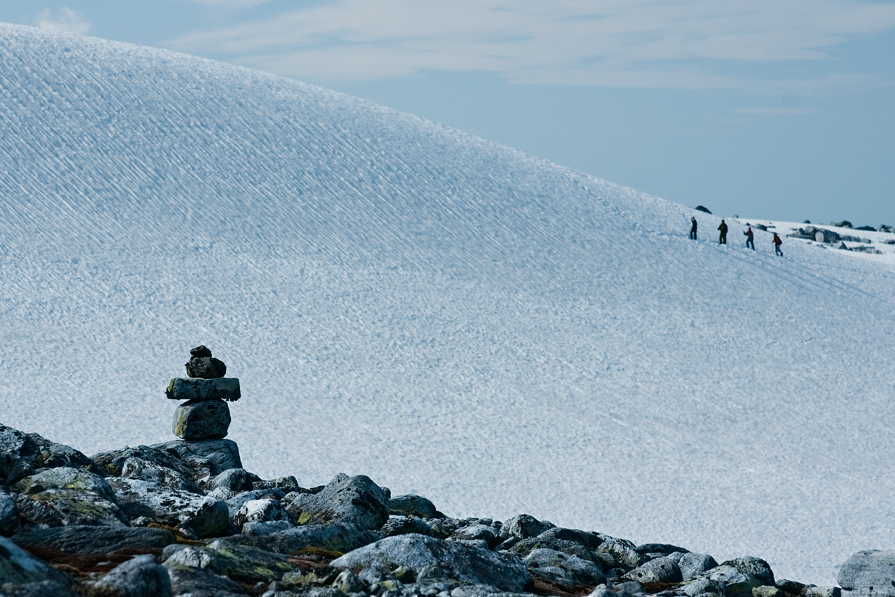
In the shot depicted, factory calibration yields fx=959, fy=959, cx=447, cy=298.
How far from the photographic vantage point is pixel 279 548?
25.2ft

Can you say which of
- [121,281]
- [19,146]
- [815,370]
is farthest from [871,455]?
[19,146]

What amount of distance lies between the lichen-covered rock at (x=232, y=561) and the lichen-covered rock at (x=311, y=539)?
680 millimetres

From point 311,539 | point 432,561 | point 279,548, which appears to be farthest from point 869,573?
point 279,548

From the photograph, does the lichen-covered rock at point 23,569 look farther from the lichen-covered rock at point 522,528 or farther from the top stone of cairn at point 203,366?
the top stone of cairn at point 203,366

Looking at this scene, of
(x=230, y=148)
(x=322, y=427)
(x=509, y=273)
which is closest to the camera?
(x=322, y=427)

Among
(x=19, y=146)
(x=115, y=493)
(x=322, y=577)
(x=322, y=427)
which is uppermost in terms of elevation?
(x=19, y=146)

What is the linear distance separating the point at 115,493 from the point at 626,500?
33.7 ft

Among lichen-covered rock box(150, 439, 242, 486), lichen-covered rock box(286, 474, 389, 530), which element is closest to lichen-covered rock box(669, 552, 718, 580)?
lichen-covered rock box(286, 474, 389, 530)

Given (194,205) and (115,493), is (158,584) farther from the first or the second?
(194,205)

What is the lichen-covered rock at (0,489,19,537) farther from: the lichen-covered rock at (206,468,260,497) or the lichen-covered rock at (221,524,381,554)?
the lichen-covered rock at (206,468,260,497)

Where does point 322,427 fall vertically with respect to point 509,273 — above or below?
below

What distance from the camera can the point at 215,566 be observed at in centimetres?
637

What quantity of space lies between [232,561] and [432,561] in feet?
4.73

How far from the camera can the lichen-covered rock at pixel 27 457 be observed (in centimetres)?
877
